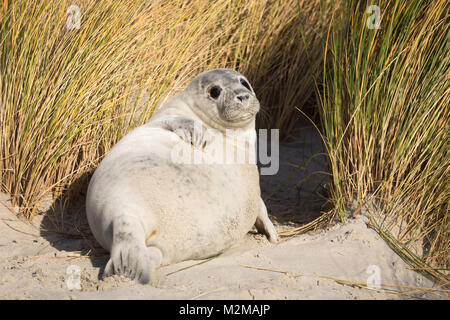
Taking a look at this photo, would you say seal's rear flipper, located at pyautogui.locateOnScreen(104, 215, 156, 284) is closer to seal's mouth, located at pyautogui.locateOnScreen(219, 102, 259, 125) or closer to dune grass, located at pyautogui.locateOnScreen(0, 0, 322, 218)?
seal's mouth, located at pyautogui.locateOnScreen(219, 102, 259, 125)

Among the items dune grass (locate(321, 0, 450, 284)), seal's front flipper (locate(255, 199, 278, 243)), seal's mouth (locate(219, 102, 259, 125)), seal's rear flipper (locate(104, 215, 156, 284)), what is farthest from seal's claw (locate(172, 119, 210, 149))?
dune grass (locate(321, 0, 450, 284))

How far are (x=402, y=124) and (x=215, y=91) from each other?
116 centimetres

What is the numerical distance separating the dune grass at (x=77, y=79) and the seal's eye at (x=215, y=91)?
30.8 inches

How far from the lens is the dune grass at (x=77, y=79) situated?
3.81 metres

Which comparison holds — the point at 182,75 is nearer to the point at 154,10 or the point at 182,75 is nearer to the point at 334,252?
the point at 154,10

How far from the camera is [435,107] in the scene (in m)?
3.53

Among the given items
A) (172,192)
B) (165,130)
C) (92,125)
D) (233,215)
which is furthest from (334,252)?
→ (92,125)

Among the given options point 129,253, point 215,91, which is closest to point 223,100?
point 215,91

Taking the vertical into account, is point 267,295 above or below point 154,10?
below

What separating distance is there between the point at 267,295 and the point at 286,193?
2.08m

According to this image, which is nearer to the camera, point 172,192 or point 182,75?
point 172,192

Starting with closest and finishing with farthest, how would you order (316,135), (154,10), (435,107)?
(435,107), (154,10), (316,135)

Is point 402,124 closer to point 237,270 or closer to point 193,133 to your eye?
point 193,133

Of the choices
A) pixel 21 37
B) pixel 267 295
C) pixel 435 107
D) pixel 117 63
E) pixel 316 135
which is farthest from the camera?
pixel 316 135
